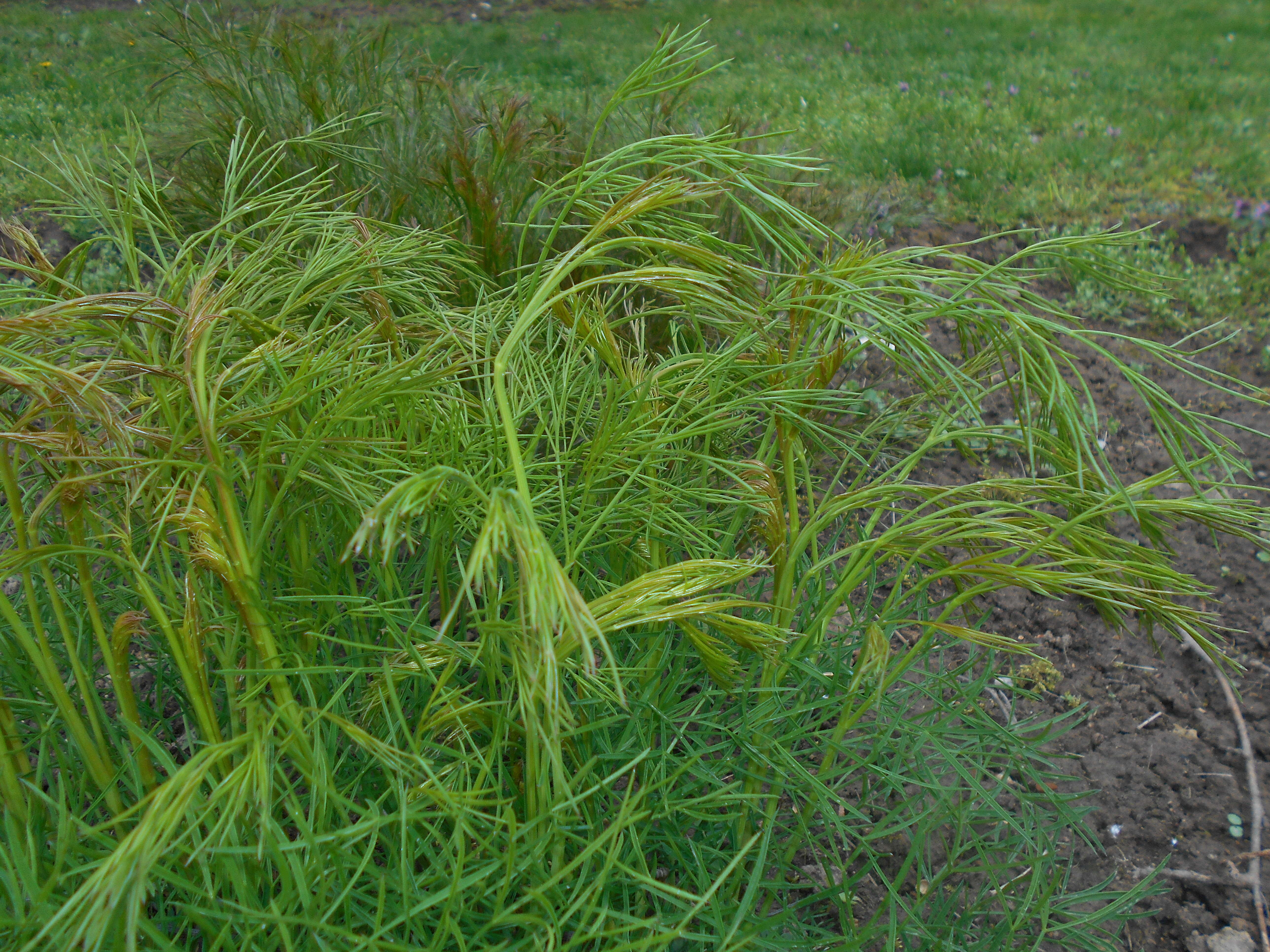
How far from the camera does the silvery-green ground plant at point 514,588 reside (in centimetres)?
83

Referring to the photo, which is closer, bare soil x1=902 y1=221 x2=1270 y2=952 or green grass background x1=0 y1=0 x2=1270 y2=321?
bare soil x1=902 y1=221 x2=1270 y2=952

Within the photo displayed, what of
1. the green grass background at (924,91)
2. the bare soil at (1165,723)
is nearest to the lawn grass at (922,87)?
the green grass background at (924,91)

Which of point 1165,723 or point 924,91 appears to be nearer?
point 1165,723

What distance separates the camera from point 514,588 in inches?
38.1

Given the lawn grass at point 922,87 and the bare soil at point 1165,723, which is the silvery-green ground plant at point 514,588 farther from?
the lawn grass at point 922,87

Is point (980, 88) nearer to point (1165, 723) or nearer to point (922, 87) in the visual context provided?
point (922, 87)

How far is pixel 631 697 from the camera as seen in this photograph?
3.67ft

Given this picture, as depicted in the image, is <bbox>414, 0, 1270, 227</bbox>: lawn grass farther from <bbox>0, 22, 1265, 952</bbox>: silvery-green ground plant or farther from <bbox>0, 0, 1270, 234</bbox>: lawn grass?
<bbox>0, 22, 1265, 952</bbox>: silvery-green ground plant

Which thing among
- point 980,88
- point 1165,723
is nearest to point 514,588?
point 1165,723

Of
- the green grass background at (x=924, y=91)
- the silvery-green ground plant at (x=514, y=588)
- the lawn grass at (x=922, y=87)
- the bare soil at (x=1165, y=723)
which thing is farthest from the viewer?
the lawn grass at (x=922, y=87)

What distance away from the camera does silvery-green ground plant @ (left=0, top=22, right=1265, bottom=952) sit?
83 centimetres

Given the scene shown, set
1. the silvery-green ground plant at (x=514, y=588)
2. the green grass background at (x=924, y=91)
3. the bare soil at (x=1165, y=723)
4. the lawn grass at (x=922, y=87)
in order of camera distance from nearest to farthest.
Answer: the silvery-green ground plant at (x=514, y=588) < the bare soil at (x=1165, y=723) < the green grass background at (x=924, y=91) < the lawn grass at (x=922, y=87)

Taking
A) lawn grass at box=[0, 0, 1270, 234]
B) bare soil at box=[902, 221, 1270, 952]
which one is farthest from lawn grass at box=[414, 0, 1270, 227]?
bare soil at box=[902, 221, 1270, 952]

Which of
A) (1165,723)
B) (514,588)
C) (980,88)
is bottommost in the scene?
(1165,723)
